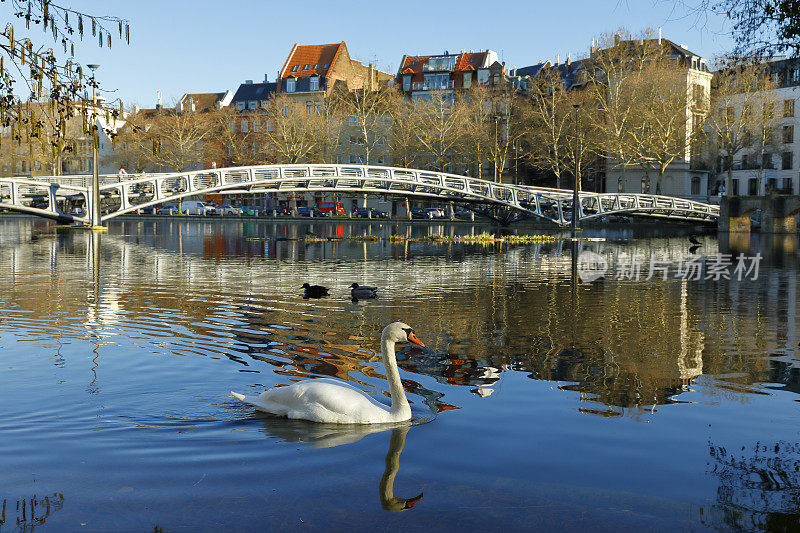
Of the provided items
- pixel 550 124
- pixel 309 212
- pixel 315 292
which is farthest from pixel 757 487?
pixel 309 212

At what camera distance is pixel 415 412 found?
798 centimetres

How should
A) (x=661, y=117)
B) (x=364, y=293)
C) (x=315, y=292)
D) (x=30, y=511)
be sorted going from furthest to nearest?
(x=661, y=117)
(x=315, y=292)
(x=364, y=293)
(x=30, y=511)

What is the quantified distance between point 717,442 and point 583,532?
2441mm

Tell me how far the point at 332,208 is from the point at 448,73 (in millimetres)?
19882

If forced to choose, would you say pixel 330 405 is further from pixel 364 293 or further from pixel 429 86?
pixel 429 86

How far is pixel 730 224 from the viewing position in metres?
54.2

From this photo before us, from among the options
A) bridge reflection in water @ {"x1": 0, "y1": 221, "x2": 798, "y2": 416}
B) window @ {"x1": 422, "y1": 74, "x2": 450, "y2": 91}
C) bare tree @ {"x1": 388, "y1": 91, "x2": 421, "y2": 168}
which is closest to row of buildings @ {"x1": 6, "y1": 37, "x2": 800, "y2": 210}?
window @ {"x1": 422, "y1": 74, "x2": 450, "y2": 91}

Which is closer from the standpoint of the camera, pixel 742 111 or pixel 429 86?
pixel 742 111

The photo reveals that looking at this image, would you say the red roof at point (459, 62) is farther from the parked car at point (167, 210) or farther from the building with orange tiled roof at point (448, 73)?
the parked car at point (167, 210)

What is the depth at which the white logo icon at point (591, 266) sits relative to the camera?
A: 23203mm

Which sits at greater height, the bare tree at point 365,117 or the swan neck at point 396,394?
the bare tree at point 365,117

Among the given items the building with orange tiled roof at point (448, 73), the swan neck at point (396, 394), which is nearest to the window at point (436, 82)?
the building with orange tiled roof at point (448, 73)

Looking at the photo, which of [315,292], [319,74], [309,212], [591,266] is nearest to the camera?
[315,292]

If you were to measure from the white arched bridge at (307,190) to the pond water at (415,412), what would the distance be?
25.4 metres
